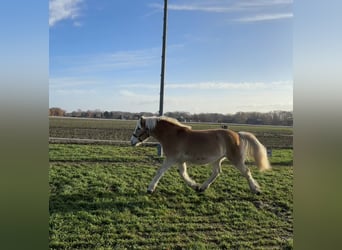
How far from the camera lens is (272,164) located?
2463 mm

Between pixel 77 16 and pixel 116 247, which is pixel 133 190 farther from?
pixel 77 16

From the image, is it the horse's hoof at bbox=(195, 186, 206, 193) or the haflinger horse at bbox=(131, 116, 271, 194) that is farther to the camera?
the horse's hoof at bbox=(195, 186, 206, 193)

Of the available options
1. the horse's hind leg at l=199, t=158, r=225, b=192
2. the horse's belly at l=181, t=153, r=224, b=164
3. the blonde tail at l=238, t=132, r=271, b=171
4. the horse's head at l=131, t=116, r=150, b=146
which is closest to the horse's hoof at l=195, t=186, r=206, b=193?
the horse's hind leg at l=199, t=158, r=225, b=192

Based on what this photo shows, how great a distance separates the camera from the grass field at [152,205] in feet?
6.34

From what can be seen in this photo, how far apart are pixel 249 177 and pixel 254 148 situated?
0.78 feet

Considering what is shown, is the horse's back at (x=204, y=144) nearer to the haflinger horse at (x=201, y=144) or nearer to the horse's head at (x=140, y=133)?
the haflinger horse at (x=201, y=144)

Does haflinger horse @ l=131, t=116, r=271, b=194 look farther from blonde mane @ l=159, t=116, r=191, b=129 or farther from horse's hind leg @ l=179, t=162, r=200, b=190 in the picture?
horse's hind leg @ l=179, t=162, r=200, b=190

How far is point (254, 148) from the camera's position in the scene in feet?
7.51

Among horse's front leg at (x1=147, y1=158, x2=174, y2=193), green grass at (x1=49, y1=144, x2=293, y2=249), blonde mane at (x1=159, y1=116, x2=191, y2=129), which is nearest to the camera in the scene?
green grass at (x1=49, y1=144, x2=293, y2=249)

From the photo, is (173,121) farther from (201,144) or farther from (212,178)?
(212,178)

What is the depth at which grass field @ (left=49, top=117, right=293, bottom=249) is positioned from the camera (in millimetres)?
1933
